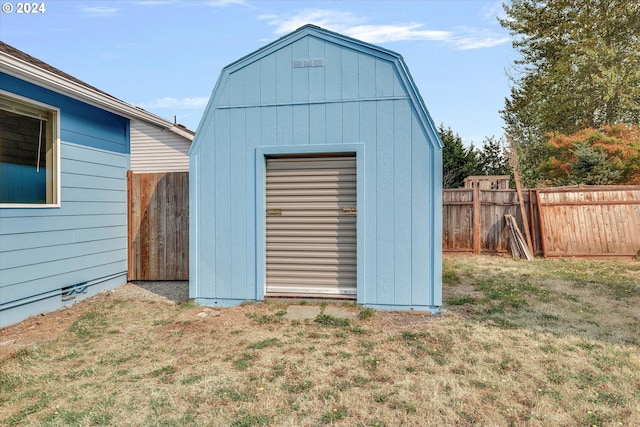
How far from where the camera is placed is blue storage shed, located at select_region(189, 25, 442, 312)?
15.2 feet

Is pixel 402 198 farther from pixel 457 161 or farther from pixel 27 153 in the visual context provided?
pixel 457 161

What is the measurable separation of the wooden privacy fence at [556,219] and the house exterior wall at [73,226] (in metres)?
8.18

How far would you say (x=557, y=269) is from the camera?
25.5 ft

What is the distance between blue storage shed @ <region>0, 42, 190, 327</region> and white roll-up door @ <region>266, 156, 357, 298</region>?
2.97m

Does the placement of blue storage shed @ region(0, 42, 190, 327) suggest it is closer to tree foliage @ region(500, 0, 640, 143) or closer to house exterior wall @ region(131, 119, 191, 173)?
house exterior wall @ region(131, 119, 191, 173)

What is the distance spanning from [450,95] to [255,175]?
11249 millimetres

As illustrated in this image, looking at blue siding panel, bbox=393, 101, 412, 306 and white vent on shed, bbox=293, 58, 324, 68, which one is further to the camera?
white vent on shed, bbox=293, 58, 324, 68

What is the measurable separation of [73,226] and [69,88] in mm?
1988

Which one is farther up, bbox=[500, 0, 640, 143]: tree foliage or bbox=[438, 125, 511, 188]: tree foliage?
bbox=[500, 0, 640, 143]: tree foliage

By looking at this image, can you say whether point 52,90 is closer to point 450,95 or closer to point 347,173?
point 347,173

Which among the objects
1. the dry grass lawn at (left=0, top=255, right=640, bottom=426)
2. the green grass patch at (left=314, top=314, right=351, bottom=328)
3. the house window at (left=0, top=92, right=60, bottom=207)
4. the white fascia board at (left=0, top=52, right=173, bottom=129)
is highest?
the white fascia board at (left=0, top=52, right=173, bottom=129)

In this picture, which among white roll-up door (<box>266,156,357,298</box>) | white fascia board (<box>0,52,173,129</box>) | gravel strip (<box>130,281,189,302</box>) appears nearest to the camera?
white fascia board (<box>0,52,173,129</box>)

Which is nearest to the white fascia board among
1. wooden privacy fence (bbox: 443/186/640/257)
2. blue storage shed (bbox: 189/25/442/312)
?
blue storage shed (bbox: 189/25/442/312)

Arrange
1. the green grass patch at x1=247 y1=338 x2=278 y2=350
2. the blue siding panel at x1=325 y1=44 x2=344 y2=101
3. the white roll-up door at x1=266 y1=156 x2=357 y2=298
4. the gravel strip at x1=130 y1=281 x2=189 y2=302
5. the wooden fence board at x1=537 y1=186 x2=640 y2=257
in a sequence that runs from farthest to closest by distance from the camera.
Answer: the wooden fence board at x1=537 y1=186 x2=640 y2=257, the gravel strip at x1=130 y1=281 x2=189 y2=302, the white roll-up door at x1=266 y1=156 x2=357 y2=298, the blue siding panel at x1=325 y1=44 x2=344 y2=101, the green grass patch at x1=247 y1=338 x2=278 y2=350
